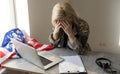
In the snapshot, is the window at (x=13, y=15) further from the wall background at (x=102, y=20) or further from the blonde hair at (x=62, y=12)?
the wall background at (x=102, y=20)

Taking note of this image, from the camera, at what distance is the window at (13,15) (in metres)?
2.11

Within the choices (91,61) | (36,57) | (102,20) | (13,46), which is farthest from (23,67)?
(102,20)

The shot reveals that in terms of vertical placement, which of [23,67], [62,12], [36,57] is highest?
[62,12]

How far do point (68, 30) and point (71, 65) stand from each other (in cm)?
46

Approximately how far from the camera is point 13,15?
2.22 meters

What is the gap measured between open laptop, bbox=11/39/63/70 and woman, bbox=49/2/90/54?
0.88ft

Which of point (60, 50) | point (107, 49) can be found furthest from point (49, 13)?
point (107, 49)

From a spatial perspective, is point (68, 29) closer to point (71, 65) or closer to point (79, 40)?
point (79, 40)

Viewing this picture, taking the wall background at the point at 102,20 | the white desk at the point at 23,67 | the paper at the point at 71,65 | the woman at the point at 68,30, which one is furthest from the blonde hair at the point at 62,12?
the wall background at the point at 102,20

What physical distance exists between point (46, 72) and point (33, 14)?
3.27 ft

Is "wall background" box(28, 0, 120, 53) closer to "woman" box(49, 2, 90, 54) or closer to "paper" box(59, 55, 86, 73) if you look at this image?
"woman" box(49, 2, 90, 54)

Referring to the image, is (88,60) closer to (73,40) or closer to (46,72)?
(73,40)

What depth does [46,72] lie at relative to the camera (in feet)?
4.59

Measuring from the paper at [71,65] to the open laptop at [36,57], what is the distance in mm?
62
